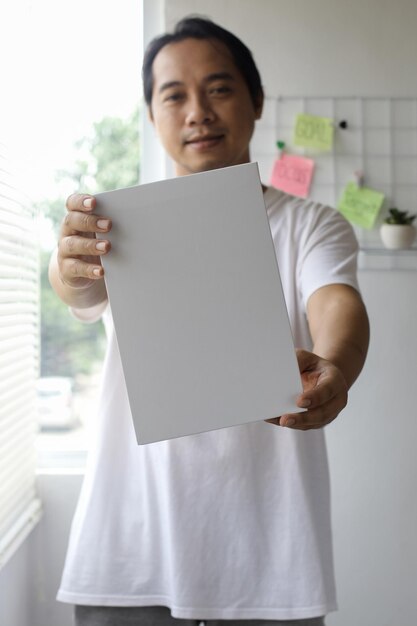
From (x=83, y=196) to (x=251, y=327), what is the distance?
0.87 feet

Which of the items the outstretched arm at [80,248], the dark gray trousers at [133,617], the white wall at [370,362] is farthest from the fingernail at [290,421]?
the white wall at [370,362]

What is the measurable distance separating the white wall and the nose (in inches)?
22.6

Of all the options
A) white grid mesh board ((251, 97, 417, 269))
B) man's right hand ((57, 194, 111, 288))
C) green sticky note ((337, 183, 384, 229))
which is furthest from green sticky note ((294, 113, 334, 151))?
man's right hand ((57, 194, 111, 288))

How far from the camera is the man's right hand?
2.73 ft

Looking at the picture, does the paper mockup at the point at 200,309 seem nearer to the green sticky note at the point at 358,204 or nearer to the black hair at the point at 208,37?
the black hair at the point at 208,37

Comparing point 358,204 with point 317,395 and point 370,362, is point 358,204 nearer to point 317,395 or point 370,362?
point 370,362

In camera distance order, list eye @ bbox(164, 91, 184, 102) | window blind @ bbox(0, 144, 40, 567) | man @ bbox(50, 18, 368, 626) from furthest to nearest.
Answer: window blind @ bbox(0, 144, 40, 567)
eye @ bbox(164, 91, 184, 102)
man @ bbox(50, 18, 368, 626)

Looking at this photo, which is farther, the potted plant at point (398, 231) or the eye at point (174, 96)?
the potted plant at point (398, 231)

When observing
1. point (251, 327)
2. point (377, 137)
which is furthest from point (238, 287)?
point (377, 137)

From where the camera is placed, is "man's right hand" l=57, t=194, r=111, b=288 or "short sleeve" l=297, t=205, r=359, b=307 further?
"short sleeve" l=297, t=205, r=359, b=307

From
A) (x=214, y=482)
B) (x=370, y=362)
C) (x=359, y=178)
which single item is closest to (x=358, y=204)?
(x=359, y=178)

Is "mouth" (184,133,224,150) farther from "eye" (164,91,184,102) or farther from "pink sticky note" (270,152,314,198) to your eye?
"pink sticky note" (270,152,314,198)

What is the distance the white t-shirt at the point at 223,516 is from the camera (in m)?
1.13

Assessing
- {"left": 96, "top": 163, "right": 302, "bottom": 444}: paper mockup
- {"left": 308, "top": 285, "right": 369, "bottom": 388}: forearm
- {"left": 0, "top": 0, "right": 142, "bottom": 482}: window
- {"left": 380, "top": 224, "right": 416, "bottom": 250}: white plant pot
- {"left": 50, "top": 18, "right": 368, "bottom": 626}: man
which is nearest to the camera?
{"left": 96, "top": 163, "right": 302, "bottom": 444}: paper mockup
